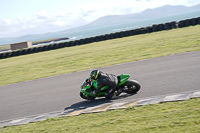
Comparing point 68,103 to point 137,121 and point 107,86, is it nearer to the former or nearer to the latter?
point 107,86

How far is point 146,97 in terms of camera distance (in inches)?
314

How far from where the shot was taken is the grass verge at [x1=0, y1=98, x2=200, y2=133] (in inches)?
199

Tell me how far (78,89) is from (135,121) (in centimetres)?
518

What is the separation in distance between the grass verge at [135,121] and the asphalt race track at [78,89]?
1515 mm

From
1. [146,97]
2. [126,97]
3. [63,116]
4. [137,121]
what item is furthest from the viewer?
[126,97]

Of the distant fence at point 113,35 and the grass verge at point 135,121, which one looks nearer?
the grass verge at point 135,121

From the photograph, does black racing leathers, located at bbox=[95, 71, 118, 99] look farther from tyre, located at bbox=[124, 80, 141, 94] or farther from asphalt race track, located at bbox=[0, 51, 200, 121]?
tyre, located at bbox=[124, 80, 141, 94]

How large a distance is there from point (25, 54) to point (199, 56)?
26808mm

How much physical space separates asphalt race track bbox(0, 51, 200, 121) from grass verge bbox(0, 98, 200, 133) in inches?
59.6

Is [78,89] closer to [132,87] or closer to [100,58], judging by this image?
[132,87]

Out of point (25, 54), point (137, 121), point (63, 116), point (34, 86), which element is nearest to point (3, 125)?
point (63, 116)

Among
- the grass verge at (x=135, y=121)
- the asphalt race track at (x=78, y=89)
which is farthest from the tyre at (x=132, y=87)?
the grass verge at (x=135, y=121)

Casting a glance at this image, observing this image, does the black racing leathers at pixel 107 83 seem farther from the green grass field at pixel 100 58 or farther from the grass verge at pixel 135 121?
the green grass field at pixel 100 58

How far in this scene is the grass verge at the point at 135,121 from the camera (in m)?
5.06
